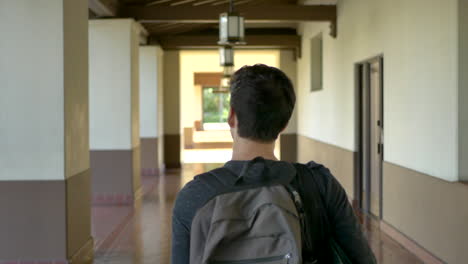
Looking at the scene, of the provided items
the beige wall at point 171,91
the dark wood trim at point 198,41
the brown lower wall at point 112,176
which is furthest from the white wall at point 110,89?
the beige wall at point 171,91

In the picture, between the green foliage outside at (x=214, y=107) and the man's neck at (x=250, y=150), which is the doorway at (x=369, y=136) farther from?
the green foliage outside at (x=214, y=107)

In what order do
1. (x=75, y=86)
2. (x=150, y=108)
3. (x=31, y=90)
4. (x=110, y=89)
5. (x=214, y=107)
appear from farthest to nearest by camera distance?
(x=214, y=107) → (x=150, y=108) → (x=110, y=89) → (x=75, y=86) → (x=31, y=90)

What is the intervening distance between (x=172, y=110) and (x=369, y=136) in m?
6.82

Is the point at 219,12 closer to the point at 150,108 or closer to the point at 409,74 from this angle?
the point at 150,108

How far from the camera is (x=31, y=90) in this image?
14.0 feet

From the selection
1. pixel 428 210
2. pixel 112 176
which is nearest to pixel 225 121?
pixel 428 210

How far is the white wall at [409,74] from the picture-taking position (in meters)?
4.10

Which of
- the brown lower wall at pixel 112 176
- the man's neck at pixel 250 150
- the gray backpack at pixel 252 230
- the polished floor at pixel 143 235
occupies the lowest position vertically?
the polished floor at pixel 143 235

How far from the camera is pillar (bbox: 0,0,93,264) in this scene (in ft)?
13.9

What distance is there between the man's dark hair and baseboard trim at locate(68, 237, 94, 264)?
352 centimetres

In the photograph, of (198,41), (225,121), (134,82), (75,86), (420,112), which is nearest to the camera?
(225,121)

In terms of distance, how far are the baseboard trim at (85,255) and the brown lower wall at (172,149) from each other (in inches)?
310

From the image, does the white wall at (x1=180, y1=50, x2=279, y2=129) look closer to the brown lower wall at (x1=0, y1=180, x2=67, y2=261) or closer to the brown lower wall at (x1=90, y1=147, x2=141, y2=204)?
the brown lower wall at (x1=90, y1=147, x2=141, y2=204)

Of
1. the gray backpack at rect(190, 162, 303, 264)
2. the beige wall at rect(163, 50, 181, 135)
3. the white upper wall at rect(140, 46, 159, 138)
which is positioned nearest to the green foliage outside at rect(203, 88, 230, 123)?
the beige wall at rect(163, 50, 181, 135)
